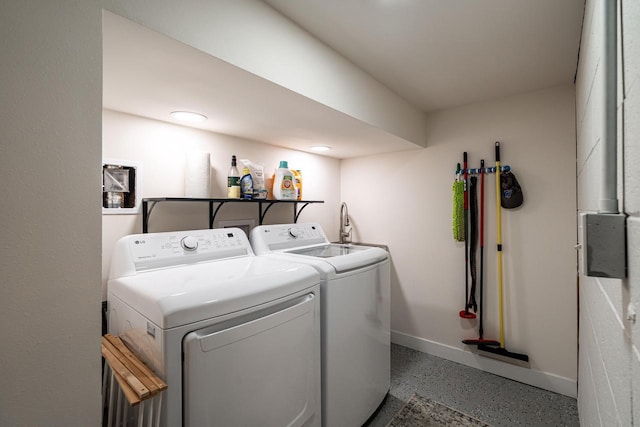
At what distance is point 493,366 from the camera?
231cm

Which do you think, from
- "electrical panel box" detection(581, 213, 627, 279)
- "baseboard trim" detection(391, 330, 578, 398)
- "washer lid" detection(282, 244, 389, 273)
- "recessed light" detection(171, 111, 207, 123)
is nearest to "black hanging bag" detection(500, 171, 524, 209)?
"washer lid" detection(282, 244, 389, 273)

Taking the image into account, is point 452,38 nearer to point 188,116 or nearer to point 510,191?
point 510,191

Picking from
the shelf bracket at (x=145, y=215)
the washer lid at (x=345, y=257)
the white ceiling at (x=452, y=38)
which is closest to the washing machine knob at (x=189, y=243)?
the shelf bracket at (x=145, y=215)

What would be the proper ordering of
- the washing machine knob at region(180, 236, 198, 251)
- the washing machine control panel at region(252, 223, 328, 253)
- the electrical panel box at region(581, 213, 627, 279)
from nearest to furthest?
1. the electrical panel box at region(581, 213, 627, 279)
2. the washing machine knob at region(180, 236, 198, 251)
3. the washing machine control panel at region(252, 223, 328, 253)

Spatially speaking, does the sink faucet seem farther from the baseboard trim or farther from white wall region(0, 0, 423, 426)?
white wall region(0, 0, 423, 426)

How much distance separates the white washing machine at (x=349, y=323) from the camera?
4.84 feet

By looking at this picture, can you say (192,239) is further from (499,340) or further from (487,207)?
(499,340)

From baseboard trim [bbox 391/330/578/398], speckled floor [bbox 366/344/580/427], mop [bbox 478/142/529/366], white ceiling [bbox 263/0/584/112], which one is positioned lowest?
speckled floor [bbox 366/344/580/427]

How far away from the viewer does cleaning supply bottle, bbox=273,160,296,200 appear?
7.29ft

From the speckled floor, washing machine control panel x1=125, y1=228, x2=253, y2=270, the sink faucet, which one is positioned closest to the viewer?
washing machine control panel x1=125, y1=228, x2=253, y2=270

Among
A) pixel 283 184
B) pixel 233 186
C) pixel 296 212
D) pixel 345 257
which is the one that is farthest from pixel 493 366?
pixel 233 186

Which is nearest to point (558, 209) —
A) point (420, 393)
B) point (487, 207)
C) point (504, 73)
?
point (487, 207)

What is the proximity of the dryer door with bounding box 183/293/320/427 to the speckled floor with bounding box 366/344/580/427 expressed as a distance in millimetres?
828

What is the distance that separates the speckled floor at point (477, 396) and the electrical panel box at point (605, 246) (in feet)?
5.68
